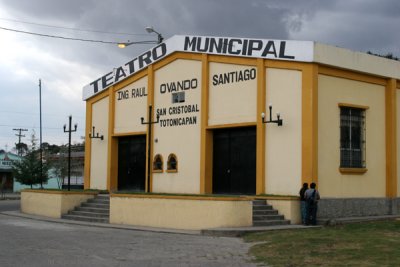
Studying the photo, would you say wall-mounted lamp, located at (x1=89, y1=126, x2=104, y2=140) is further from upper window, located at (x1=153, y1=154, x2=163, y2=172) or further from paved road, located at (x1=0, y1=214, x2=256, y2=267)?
paved road, located at (x1=0, y1=214, x2=256, y2=267)

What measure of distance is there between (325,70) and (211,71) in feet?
16.8

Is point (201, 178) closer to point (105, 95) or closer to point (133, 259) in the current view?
point (105, 95)

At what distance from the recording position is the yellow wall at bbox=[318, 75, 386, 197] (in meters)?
21.1

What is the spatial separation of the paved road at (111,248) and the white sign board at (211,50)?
25.2ft

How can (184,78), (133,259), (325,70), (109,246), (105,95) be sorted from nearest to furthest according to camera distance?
(133,259), (109,246), (325,70), (184,78), (105,95)

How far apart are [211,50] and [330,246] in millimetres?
12303

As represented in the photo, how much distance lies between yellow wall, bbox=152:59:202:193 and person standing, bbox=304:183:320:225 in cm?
622

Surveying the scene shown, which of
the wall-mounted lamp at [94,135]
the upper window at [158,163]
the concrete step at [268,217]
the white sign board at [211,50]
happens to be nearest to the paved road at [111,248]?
the concrete step at [268,217]

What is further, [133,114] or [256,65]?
[133,114]

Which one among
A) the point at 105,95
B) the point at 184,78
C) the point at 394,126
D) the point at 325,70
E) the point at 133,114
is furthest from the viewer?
the point at 105,95

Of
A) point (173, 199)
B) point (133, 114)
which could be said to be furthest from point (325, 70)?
point (133, 114)

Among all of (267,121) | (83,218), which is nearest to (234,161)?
(267,121)

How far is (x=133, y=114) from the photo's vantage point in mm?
28391

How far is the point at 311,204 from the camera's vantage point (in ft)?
63.4
